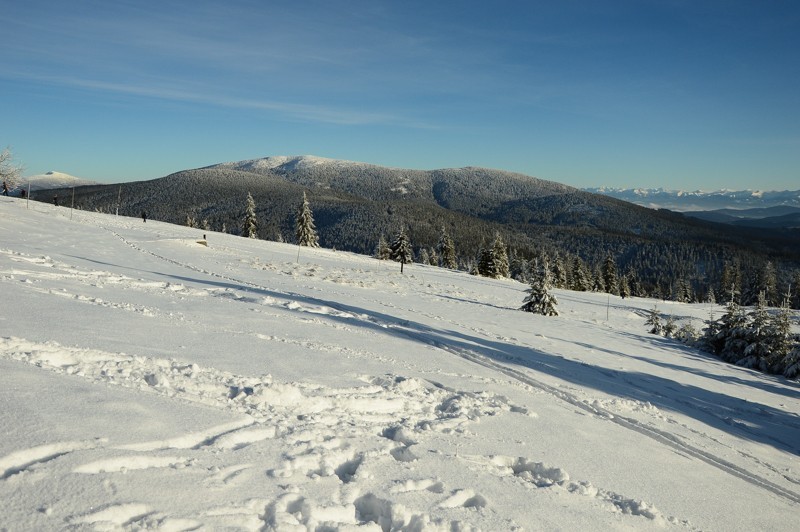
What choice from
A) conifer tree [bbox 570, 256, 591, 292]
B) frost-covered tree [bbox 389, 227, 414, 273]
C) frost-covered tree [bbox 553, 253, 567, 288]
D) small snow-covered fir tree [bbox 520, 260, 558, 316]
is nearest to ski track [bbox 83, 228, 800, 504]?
small snow-covered fir tree [bbox 520, 260, 558, 316]

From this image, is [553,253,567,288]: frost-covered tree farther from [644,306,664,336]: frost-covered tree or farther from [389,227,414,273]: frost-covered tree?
[644,306,664,336]: frost-covered tree

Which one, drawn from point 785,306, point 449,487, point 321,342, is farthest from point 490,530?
point 785,306

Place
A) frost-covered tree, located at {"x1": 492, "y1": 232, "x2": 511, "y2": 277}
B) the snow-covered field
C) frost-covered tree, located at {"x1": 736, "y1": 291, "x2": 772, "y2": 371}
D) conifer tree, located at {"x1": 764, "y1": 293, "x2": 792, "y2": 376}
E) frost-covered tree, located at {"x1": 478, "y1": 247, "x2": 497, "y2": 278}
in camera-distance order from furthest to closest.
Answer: frost-covered tree, located at {"x1": 492, "y1": 232, "x2": 511, "y2": 277}, frost-covered tree, located at {"x1": 478, "y1": 247, "x2": 497, "y2": 278}, frost-covered tree, located at {"x1": 736, "y1": 291, "x2": 772, "y2": 371}, conifer tree, located at {"x1": 764, "y1": 293, "x2": 792, "y2": 376}, the snow-covered field

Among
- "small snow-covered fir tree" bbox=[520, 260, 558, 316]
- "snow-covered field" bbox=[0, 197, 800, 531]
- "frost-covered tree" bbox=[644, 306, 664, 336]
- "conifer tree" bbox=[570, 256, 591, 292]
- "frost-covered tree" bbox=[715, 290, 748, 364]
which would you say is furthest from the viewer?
"conifer tree" bbox=[570, 256, 591, 292]

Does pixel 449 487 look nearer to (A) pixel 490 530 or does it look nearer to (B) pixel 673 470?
(A) pixel 490 530

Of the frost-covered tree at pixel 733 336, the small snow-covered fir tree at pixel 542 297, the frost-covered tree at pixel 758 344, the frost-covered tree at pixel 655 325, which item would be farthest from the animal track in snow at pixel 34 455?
the frost-covered tree at pixel 655 325

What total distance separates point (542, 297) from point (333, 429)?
26308 mm

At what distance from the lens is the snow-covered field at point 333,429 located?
13.7 ft

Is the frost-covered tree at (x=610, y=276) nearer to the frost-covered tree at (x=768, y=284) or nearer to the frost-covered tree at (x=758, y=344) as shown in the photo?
the frost-covered tree at (x=768, y=284)

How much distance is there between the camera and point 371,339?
41.6 feet

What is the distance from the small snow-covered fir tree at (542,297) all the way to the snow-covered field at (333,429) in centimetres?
1486

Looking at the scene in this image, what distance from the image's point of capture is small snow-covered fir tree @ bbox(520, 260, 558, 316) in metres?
30.2

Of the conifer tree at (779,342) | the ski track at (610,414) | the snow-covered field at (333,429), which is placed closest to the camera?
the snow-covered field at (333,429)

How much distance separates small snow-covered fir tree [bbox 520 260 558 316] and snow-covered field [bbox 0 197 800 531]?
585 inches
